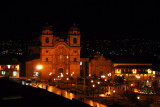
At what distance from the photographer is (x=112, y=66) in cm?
5047

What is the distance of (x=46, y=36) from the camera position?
48.8m

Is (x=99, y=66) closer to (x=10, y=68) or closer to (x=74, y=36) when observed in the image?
(x=74, y=36)

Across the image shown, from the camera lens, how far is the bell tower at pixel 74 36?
4975cm

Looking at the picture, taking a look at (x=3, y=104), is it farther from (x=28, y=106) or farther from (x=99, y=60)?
(x=99, y=60)

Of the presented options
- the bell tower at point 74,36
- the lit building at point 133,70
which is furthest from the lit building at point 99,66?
the bell tower at point 74,36

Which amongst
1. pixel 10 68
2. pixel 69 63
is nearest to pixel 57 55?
pixel 69 63

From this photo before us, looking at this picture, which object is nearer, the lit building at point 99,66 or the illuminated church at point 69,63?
the illuminated church at point 69,63

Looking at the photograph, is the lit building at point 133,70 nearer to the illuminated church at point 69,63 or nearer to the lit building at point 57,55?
the illuminated church at point 69,63

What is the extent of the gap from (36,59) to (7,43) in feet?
21.6

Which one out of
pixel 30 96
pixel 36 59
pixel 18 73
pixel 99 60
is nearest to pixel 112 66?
pixel 99 60

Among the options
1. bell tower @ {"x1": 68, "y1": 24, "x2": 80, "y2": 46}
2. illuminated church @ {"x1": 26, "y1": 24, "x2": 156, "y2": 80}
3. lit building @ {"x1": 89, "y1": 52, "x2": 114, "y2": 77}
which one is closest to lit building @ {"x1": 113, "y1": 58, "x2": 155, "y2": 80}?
illuminated church @ {"x1": 26, "y1": 24, "x2": 156, "y2": 80}

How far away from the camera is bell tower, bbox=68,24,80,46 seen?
4975cm

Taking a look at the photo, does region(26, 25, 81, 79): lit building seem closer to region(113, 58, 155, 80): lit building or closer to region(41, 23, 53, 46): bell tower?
region(41, 23, 53, 46): bell tower

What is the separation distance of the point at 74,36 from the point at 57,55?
17.0 feet
